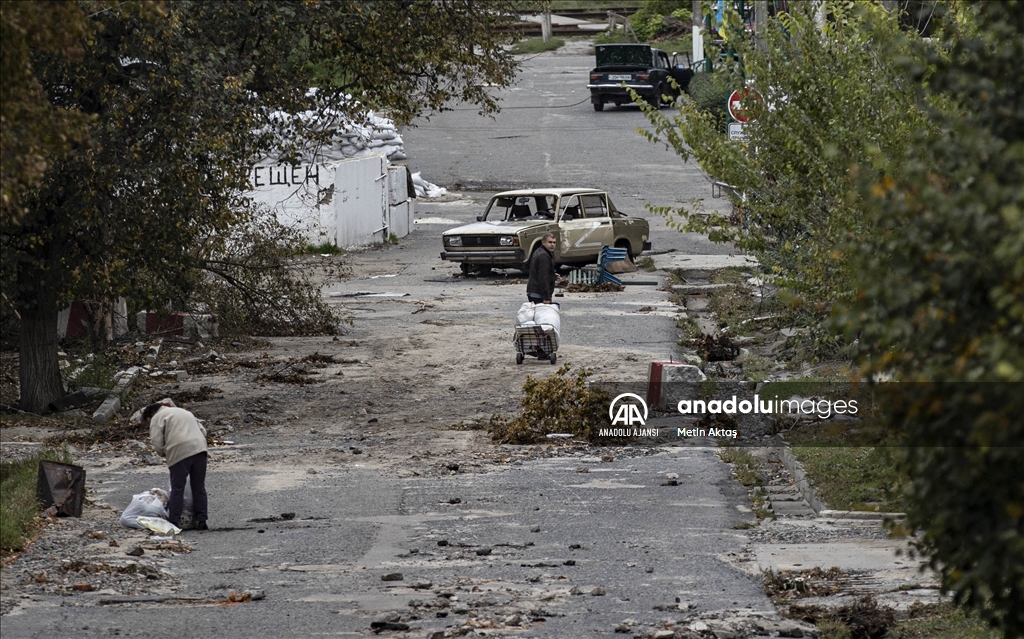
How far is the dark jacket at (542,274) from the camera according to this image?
61.7 ft

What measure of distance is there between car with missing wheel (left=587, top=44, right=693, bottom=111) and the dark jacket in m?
27.7

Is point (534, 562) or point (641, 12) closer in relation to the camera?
point (534, 562)

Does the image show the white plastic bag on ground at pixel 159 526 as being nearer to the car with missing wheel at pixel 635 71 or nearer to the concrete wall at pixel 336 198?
the concrete wall at pixel 336 198

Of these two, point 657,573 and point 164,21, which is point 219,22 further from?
point 657,573

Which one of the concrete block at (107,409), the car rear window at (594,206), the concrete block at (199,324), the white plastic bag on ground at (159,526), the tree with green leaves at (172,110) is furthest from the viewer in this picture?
the car rear window at (594,206)

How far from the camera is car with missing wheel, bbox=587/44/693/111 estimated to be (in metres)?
46.2

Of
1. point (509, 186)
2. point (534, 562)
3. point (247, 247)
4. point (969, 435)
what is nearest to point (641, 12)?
point (509, 186)

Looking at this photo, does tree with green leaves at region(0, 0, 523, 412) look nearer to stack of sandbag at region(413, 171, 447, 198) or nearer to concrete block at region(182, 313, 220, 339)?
concrete block at region(182, 313, 220, 339)

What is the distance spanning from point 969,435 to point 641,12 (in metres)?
59.9

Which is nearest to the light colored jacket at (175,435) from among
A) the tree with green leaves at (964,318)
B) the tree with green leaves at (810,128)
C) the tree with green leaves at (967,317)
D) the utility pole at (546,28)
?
the tree with green leaves at (810,128)

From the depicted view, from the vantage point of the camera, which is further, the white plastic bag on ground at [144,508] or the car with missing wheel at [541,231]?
the car with missing wheel at [541,231]

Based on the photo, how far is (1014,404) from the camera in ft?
11.3

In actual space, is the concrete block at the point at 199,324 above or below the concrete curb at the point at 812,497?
above

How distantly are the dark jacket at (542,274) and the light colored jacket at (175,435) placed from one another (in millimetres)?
8305
